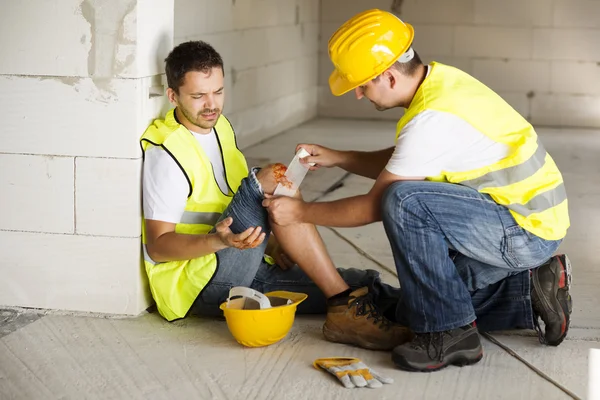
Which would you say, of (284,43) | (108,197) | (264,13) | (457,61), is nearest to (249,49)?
(264,13)

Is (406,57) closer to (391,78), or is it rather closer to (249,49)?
(391,78)

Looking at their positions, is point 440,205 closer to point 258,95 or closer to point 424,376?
point 424,376

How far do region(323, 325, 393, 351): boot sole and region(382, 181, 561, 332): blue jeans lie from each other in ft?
0.45

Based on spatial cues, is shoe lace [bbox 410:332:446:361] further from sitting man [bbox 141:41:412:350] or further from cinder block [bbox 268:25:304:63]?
cinder block [bbox 268:25:304:63]

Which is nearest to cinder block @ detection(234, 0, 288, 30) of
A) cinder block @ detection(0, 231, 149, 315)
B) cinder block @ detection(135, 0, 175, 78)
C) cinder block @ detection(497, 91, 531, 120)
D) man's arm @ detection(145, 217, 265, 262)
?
cinder block @ detection(497, 91, 531, 120)

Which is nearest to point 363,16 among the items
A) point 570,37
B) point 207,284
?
point 207,284

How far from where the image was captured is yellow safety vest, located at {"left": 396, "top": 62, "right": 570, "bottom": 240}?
8.14 ft

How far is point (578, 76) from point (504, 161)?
609cm

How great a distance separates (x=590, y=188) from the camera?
17.7 ft

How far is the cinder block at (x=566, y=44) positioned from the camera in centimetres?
809

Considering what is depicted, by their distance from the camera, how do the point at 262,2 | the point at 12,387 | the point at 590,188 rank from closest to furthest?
the point at 12,387 → the point at 590,188 → the point at 262,2

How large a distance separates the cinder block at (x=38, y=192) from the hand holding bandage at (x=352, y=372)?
102 cm

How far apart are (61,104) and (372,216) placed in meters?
1.10

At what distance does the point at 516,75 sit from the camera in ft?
27.0
